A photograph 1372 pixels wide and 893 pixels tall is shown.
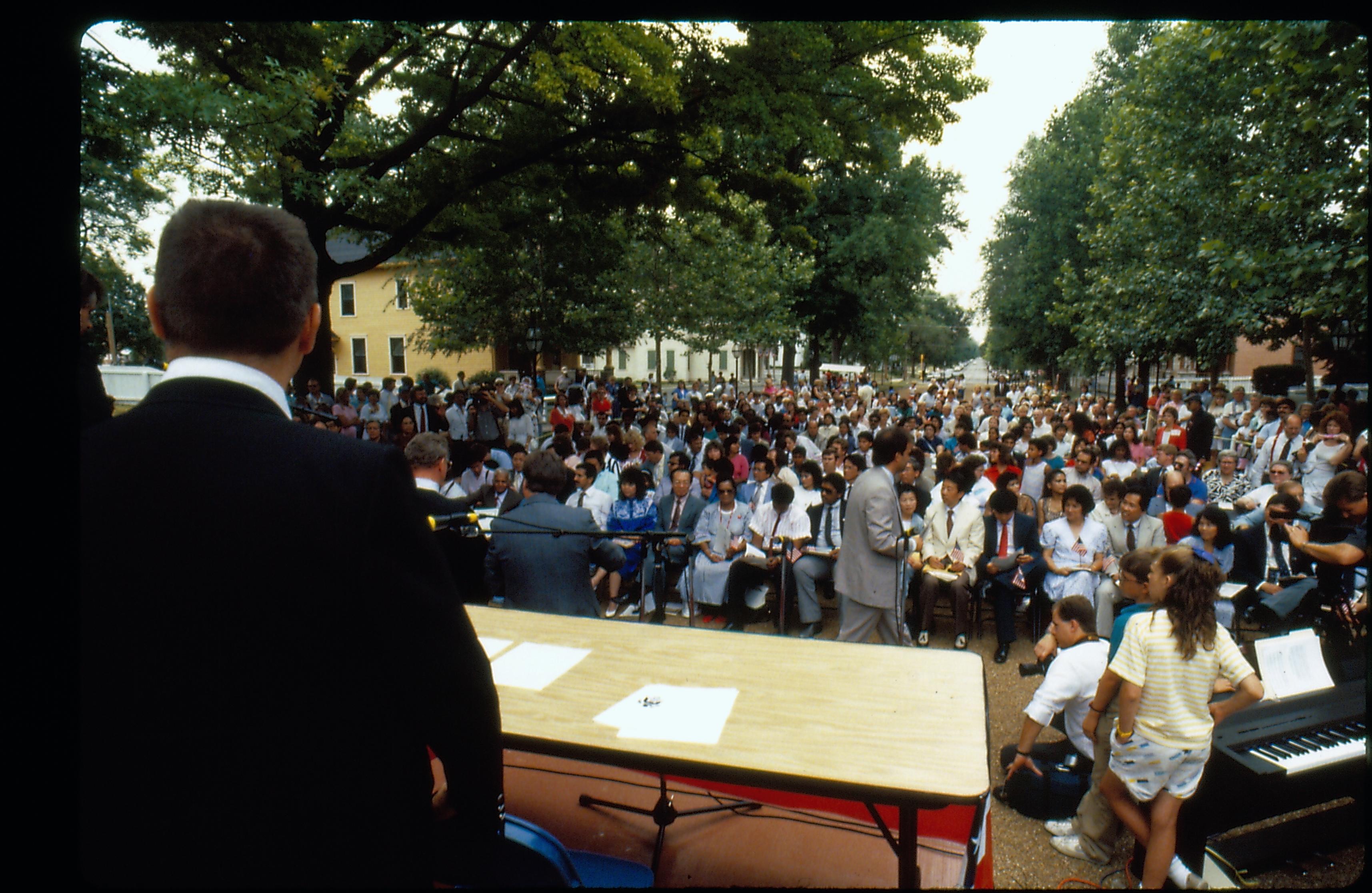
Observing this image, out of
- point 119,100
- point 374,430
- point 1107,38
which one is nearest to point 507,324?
point 374,430

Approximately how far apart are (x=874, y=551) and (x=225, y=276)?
4707 millimetres

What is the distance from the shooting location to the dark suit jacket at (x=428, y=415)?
1271 centimetres

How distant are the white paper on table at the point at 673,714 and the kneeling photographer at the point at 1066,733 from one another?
7.50ft

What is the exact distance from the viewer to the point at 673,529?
25.5 ft

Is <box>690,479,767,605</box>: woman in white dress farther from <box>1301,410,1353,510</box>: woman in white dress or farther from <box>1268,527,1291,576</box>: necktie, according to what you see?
<box>1301,410,1353,510</box>: woman in white dress

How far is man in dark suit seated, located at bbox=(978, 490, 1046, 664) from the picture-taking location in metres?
A: 6.55

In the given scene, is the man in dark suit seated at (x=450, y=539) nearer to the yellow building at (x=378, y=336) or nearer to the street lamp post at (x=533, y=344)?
the street lamp post at (x=533, y=344)

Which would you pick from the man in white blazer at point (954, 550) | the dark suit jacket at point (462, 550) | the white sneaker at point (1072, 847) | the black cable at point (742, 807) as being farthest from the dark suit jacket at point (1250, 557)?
the dark suit jacket at point (462, 550)

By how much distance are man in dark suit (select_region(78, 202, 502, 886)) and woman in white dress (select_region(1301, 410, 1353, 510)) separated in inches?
385

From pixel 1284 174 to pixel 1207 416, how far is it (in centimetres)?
397

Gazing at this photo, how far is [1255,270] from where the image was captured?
26.4ft

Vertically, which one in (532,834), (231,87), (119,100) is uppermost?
(231,87)

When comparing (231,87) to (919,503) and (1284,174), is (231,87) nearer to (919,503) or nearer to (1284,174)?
(919,503)

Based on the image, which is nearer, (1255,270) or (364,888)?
(364,888)
